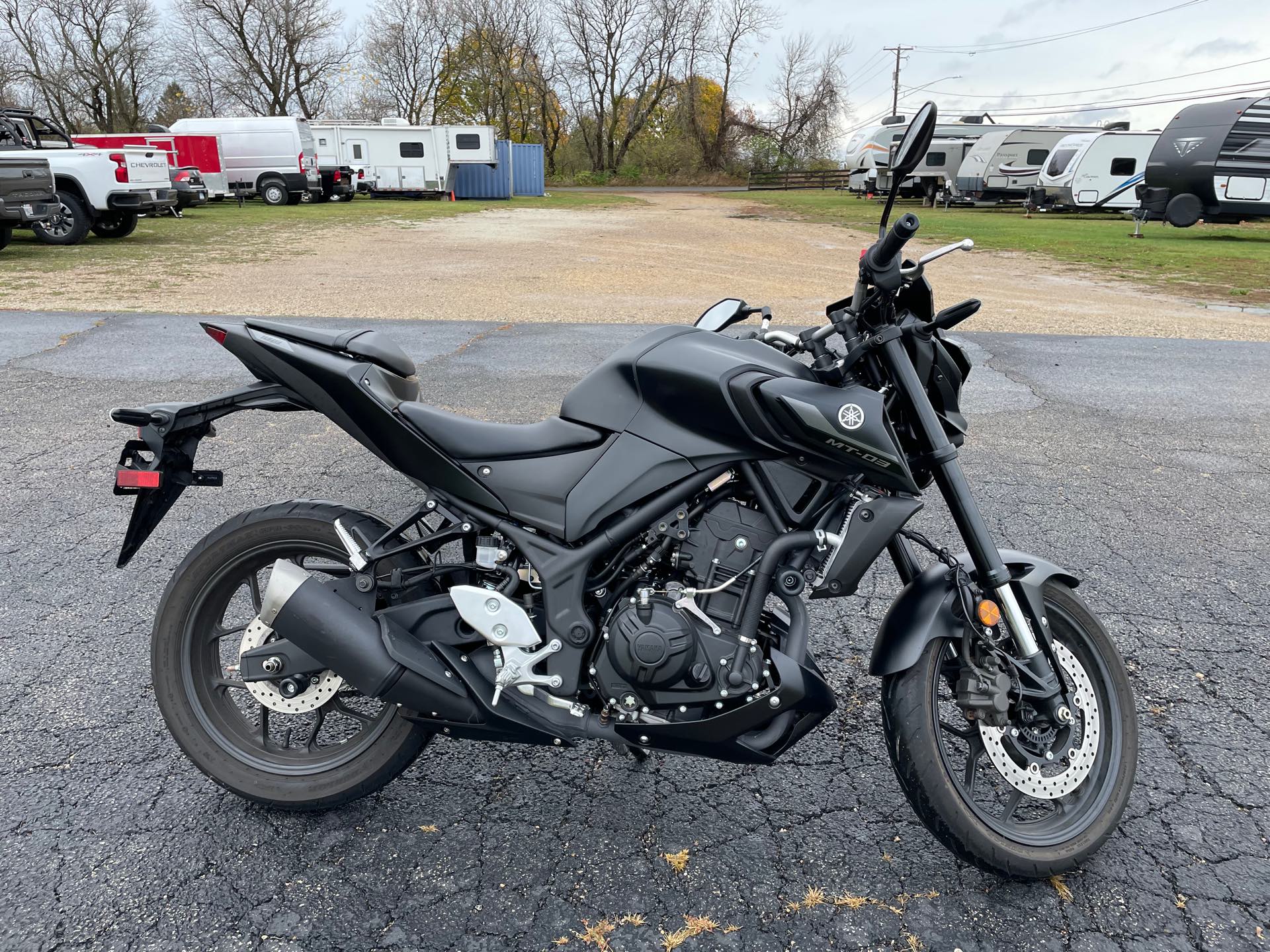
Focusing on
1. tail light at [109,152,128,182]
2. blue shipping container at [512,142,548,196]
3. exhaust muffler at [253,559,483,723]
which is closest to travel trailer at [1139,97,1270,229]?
tail light at [109,152,128,182]

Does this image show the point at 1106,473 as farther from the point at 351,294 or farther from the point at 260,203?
the point at 260,203

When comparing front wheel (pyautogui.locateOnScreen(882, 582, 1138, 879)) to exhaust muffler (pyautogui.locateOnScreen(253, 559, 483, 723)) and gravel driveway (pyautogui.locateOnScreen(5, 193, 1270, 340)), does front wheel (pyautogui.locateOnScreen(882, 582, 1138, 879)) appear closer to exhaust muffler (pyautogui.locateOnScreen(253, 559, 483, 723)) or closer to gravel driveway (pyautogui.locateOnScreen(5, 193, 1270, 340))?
exhaust muffler (pyautogui.locateOnScreen(253, 559, 483, 723))

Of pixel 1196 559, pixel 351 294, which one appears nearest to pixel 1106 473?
pixel 1196 559

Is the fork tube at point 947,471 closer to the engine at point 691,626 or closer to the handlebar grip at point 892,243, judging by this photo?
the handlebar grip at point 892,243

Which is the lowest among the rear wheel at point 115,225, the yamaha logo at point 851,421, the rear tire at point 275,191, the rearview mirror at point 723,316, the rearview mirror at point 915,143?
the rear tire at point 275,191

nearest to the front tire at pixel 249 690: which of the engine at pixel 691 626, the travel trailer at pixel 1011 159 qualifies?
the engine at pixel 691 626

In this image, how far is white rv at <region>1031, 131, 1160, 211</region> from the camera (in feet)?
93.4

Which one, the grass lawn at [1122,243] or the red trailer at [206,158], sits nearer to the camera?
the grass lawn at [1122,243]

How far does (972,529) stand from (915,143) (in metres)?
0.94

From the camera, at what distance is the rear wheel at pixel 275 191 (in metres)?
30.6

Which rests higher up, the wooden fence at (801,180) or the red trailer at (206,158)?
the red trailer at (206,158)

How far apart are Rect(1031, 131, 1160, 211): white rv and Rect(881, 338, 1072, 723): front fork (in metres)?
30.2

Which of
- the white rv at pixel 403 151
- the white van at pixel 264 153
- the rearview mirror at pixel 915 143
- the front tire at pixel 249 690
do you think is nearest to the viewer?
the rearview mirror at pixel 915 143

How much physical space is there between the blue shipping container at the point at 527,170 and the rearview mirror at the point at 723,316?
40678mm
